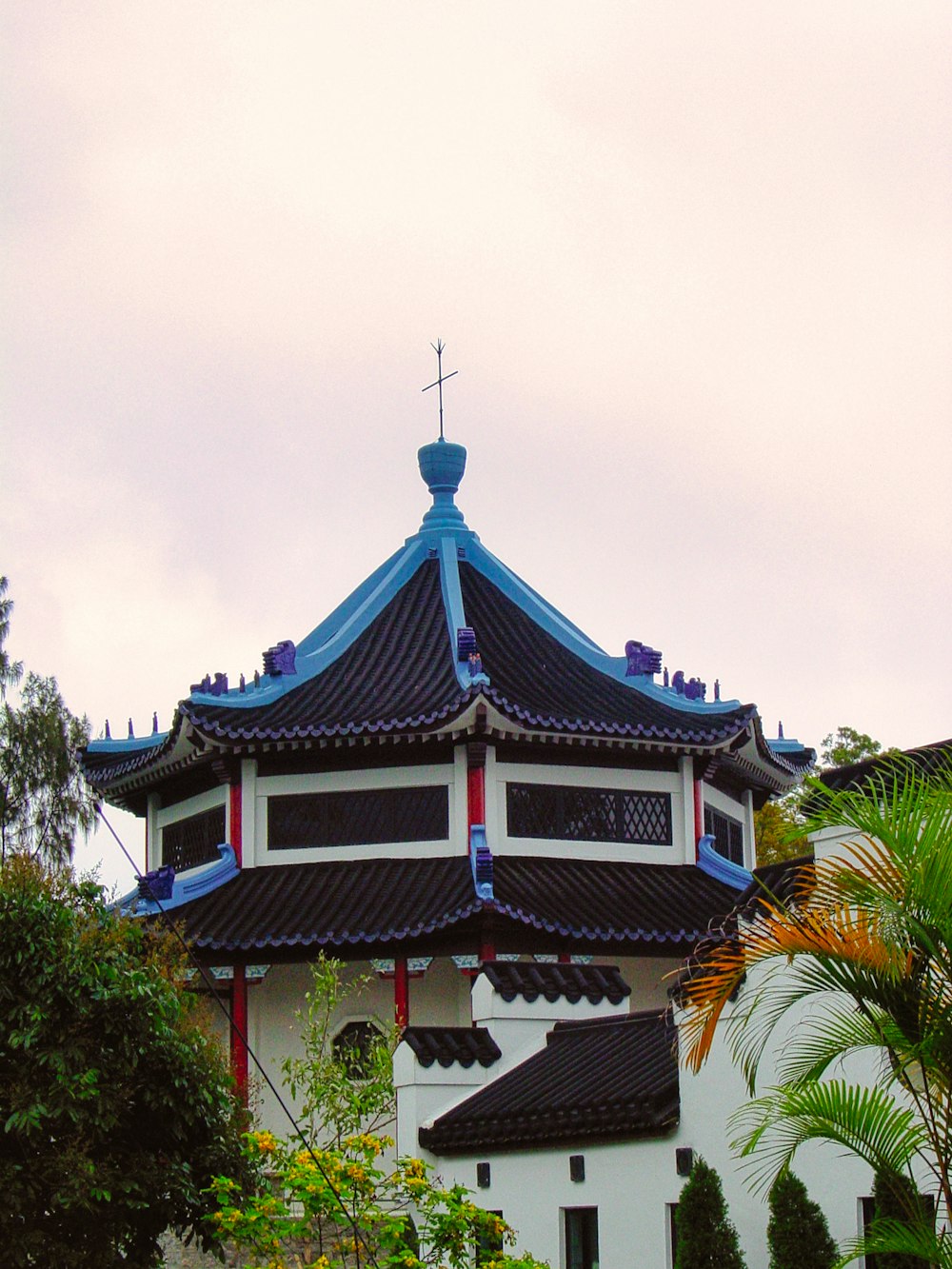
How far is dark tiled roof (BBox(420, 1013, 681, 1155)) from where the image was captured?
639 inches

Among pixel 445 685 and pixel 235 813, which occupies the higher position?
pixel 445 685

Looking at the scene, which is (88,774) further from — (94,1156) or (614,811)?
(94,1156)

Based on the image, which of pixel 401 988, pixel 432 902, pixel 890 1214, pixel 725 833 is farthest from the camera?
pixel 725 833

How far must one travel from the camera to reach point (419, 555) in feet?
107

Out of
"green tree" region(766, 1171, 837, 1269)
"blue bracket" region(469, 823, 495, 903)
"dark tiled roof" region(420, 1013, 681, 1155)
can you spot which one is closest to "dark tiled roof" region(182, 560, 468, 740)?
"blue bracket" region(469, 823, 495, 903)

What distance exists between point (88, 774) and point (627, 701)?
870cm

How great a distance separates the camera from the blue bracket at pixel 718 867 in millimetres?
28719

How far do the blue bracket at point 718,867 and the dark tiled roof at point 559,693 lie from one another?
160 centimetres

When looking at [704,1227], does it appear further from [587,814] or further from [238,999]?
[587,814]

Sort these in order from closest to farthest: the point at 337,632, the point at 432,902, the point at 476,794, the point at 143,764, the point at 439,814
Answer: the point at 432,902 → the point at 476,794 → the point at 439,814 → the point at 143,764 → the point at 337,632

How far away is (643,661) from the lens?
3023 cm

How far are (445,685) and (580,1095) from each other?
11.5 m

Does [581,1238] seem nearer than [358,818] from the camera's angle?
Yes

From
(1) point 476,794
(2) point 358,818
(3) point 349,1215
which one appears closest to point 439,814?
(1) point 476,794
